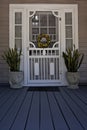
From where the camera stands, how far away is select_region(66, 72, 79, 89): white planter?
5691 millimetres

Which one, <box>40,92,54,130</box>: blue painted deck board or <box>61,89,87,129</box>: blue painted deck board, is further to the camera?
<box>61,89,87,129</box>: blue painted deck board

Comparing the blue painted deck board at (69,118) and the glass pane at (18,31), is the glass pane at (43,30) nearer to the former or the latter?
the glass pane at (18,31)

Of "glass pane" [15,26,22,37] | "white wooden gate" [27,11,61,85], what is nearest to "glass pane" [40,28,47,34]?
"white wooden gate" [27,11,61,85]

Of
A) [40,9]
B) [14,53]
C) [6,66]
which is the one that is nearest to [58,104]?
[14,53]

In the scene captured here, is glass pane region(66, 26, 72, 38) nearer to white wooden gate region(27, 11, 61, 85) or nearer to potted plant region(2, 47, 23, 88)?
white wooden gate region(27, 11, 61, 85)

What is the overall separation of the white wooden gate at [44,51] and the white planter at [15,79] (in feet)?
1.70

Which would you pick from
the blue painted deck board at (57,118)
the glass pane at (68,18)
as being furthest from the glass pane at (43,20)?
the blue painted deck board at (57,118)

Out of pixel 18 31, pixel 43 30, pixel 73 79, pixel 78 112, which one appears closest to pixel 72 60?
pixel 73 79

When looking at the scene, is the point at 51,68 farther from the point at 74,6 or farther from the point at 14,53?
the point at 74,6

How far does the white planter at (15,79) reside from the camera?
570cm

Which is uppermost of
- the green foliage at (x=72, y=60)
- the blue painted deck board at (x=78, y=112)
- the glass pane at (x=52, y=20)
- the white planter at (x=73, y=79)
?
the glass pane at (x=52, y=20)

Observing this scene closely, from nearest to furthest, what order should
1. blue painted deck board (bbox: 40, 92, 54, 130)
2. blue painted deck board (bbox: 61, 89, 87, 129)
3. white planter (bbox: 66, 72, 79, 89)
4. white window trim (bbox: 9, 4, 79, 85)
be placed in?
blue painted deck board (bbox: 40, 92, 54, 130) → blue painted deck board (bbox: 61, 89, 87, 129) → white planter (bbox: 66, 72, 79, 89) → white window trim (bbox: 9, 4, 79, 85)

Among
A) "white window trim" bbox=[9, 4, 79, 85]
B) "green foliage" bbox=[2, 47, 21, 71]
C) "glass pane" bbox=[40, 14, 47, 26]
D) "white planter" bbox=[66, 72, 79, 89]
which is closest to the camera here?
"white planter" bbox=[66, 72, 79, 89]

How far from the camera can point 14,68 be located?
229 inches
